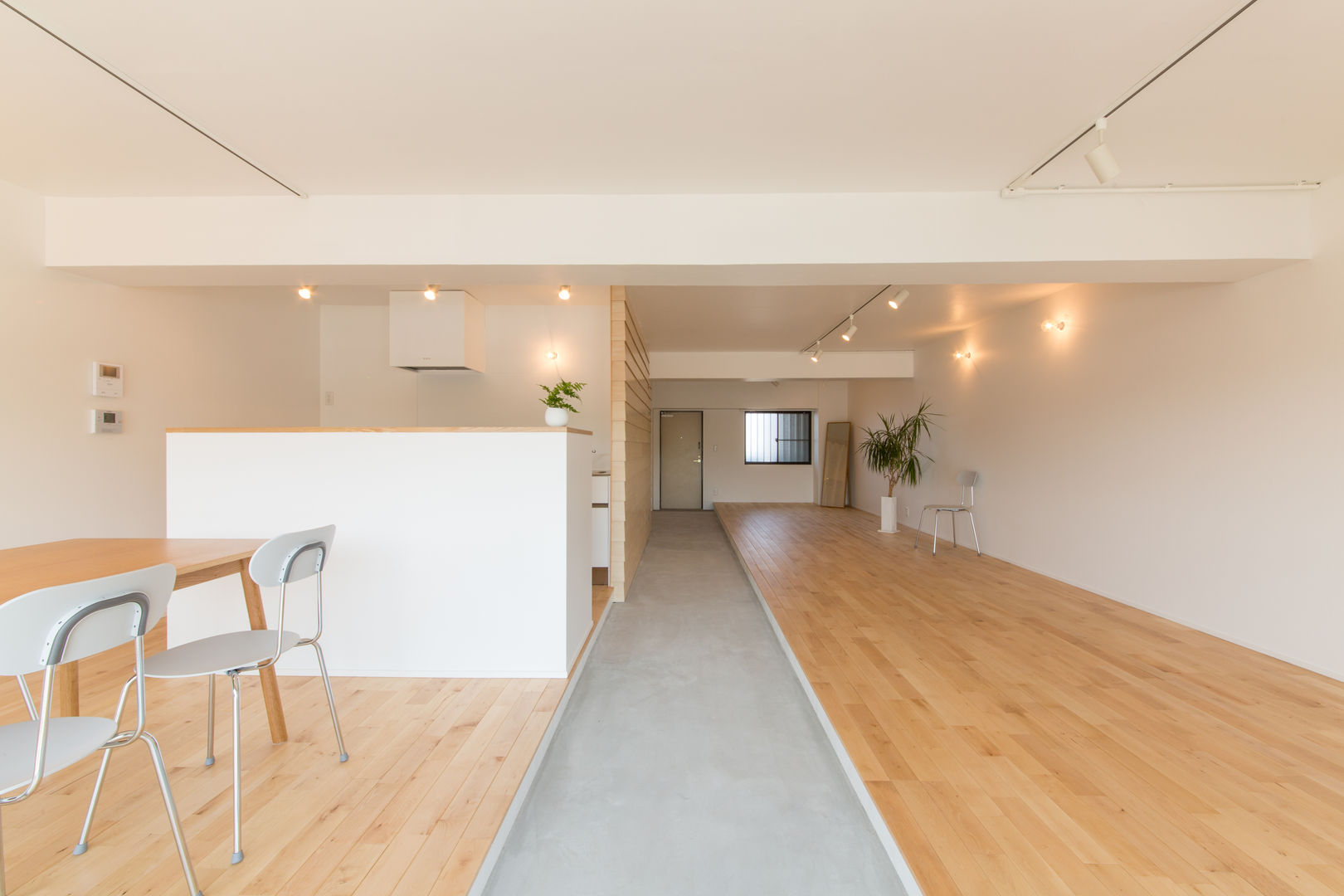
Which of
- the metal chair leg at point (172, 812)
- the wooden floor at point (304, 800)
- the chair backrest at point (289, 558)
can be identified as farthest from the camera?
the chair backrest at point (289, 558)

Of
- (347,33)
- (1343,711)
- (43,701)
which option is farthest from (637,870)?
(1343,711)

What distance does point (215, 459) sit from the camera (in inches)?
126

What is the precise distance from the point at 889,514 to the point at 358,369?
6.46 m

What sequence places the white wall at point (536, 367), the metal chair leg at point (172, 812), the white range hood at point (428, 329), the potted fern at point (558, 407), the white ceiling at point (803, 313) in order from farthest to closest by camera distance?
1. the white wall at point (536, 367)
2. the white ceiling at point (803, 313)
3. the white range hood at point (428, 329)
4. the potted fern at point (558, 407)
5. the metal chair leg at point (172, 812)

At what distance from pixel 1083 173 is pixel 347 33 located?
128 inches

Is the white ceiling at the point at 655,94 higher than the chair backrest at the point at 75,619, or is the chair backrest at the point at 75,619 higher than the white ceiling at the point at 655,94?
the white ceiling at the point at 655,94

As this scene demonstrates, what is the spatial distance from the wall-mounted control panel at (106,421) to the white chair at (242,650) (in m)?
2.51

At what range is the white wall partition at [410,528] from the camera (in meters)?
3.17

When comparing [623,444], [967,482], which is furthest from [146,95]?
[967,482]

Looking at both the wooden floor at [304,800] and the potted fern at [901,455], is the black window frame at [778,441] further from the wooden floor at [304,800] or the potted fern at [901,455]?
the wooden floor at [304,800]

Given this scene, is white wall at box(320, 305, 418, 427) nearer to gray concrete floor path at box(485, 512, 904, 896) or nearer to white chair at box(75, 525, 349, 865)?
gray concrete floor path at box(485, 512, 904, 896)

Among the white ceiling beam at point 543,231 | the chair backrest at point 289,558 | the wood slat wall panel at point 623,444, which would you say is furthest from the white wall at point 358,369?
the chair backrest at point 289,558

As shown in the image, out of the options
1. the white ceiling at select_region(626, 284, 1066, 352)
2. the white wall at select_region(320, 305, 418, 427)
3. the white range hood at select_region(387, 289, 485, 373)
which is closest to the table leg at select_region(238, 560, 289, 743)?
the white range hood at select_region(387, 289, 485, 373)

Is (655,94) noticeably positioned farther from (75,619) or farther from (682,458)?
(682,458)
